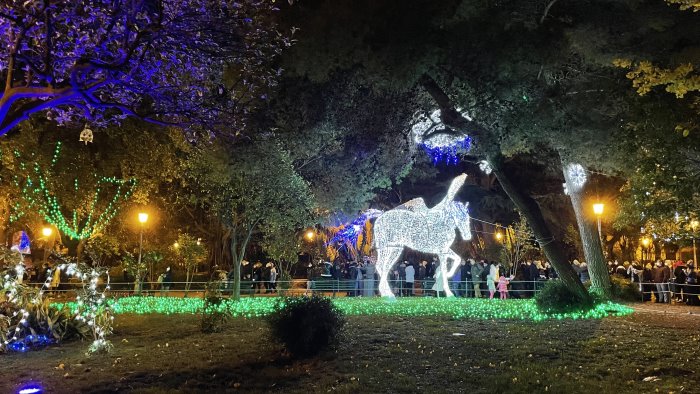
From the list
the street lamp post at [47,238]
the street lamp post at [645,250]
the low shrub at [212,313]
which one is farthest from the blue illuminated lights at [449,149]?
the street lamp post at [645,250]

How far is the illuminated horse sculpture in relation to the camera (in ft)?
68.0

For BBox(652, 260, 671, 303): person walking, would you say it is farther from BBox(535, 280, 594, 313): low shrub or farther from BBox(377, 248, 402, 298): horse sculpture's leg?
BBox(377, 248, 402, 298): horse sculpture's leg

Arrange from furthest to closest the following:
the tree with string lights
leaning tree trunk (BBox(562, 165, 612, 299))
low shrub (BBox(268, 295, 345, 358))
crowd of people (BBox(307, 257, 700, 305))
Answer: the tree with string lights → crowd of people (BBox(307, 257, 700, 305)) → leaning tree trunk (BBox(562, 165, 612, 299)) → low shrub (BBox(268, 295, 345, 358))

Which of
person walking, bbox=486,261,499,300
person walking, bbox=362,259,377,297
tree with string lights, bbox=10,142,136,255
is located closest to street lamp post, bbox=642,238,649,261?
person walking, bbox=486,261,499,300

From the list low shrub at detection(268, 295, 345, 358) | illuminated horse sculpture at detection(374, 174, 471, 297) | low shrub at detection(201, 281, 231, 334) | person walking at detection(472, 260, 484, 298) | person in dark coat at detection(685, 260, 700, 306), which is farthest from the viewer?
person walking at detection(472, 260, 484, 298)

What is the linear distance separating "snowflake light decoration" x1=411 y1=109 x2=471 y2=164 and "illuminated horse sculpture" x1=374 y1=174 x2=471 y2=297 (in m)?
1.73

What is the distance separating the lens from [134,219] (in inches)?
1262

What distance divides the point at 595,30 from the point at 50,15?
11.0m

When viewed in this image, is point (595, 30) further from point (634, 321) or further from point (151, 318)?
point (151, 318)

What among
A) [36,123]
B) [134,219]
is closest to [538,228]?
[36,123]

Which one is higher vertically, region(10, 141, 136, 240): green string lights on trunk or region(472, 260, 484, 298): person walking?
region(10, 141, 136, 240): green string lights on trunk

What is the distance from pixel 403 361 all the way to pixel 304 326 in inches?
67.8

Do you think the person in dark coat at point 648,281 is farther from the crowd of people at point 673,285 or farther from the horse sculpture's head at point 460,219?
the horse sculpture's head at point 460,219

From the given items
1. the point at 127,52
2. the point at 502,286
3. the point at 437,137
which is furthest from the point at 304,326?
the point at 502,286
